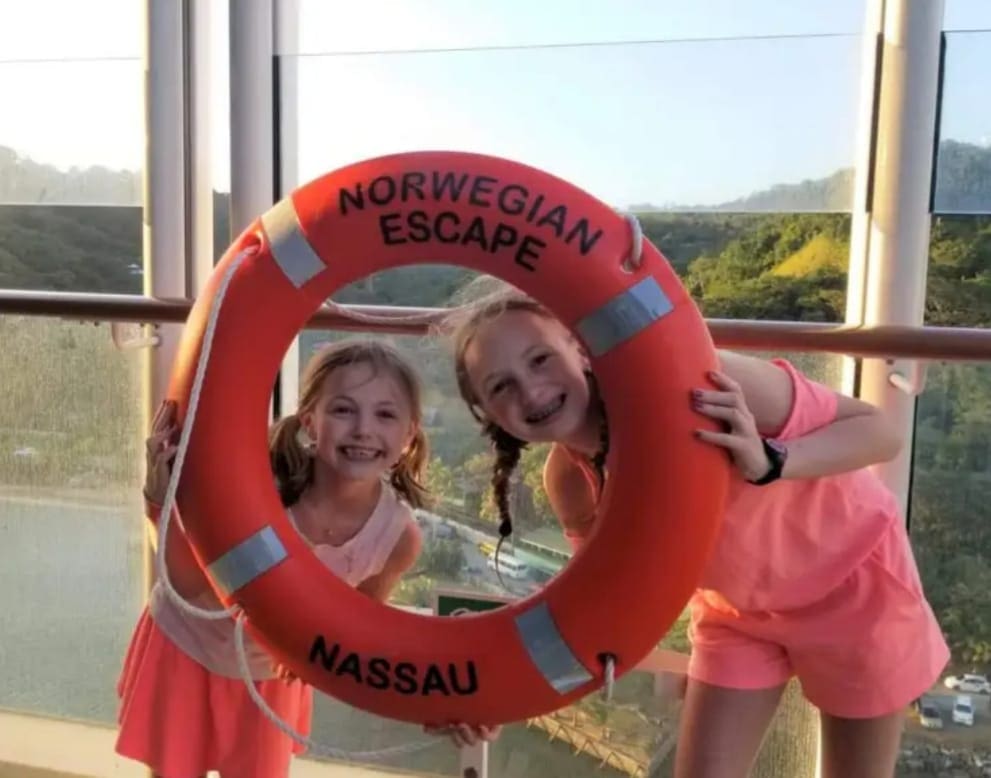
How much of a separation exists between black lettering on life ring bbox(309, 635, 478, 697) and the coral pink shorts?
1.10 feet

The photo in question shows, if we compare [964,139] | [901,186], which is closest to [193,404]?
[901,186]

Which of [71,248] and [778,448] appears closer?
[778,448]

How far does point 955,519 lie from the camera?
149 cm

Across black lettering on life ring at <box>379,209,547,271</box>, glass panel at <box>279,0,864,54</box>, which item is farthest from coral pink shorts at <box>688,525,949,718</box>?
glass panel at <box>279,0,864,54</box>

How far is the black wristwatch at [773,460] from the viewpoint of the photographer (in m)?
1.09

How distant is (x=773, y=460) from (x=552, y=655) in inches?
11.2

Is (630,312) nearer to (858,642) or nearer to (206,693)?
(858,642)

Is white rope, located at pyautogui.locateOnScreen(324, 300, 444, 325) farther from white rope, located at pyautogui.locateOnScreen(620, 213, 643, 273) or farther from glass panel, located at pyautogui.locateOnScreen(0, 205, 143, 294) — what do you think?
glass panel, located at pyautogui.locateOnScreen(0, 205, 143, 294)

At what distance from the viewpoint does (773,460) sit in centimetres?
109

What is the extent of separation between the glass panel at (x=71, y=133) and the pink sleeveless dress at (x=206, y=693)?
0.80 metres

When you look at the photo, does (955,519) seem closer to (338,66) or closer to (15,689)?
(338,66)

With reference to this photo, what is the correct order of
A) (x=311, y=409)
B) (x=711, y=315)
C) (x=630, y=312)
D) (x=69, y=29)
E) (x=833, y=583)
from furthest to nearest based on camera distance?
(x=69, y=29)
(x=711, y=315)
(x=311, y=409)
(x=833, y=583)
(x=630, y=312)

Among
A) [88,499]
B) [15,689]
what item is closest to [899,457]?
[88,499]

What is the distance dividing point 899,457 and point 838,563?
33cm
